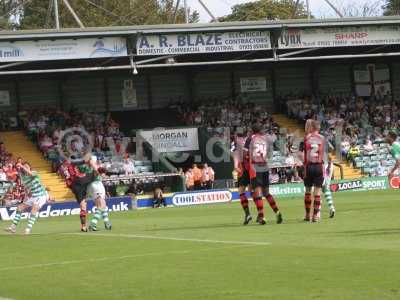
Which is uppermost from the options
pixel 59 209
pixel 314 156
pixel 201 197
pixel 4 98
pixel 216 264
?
pixel 4 98

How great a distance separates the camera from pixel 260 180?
19.3 meters

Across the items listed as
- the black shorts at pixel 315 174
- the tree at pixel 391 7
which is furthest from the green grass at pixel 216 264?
the tree at pixel 391 7

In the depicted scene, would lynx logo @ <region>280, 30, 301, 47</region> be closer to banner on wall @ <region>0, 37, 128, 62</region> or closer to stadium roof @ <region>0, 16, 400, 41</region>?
stadium roof @ <region>0, 16, 400, 41</region>

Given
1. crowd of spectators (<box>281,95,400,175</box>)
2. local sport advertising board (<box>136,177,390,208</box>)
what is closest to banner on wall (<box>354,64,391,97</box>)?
crowd of spectators (<box>281,95,400,175</box>)

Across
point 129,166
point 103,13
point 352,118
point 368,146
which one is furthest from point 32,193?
point 103,13

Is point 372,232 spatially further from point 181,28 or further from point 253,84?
point 253,84

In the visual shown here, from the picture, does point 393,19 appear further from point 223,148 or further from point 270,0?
point 270,0

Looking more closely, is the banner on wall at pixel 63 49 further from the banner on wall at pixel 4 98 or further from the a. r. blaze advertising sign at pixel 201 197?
the banner on wall at pixel 4 98

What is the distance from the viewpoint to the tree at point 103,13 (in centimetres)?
7438

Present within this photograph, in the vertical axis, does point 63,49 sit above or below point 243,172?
above

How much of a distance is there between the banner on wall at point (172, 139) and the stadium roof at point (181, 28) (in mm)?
5269

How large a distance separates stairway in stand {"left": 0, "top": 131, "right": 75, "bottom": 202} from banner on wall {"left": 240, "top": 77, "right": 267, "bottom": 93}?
12.9 meters

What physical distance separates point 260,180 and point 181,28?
69.0 feet

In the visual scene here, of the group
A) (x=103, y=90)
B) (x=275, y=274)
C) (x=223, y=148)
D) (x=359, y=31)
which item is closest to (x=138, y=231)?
(x=275, y=274)
